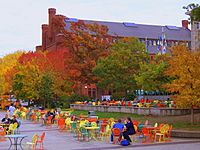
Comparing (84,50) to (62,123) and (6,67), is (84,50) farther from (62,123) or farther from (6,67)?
(62,123)

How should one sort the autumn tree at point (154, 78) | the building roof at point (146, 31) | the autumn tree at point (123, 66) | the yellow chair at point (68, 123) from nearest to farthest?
the yellow chair at point (68, 123) < the autumn tree at point (154, 78) < the autumn tree at point (123, 66) < the building roof at point (146, 31)

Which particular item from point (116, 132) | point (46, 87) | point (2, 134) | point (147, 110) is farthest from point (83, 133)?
point (46, 87)

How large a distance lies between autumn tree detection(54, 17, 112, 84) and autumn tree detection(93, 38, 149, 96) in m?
10.2

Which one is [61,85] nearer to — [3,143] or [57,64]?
[57,64]

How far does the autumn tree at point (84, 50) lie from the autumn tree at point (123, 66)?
33.3ft

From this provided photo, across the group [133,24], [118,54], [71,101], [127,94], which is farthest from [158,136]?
[133,24]

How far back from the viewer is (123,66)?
51156 mm

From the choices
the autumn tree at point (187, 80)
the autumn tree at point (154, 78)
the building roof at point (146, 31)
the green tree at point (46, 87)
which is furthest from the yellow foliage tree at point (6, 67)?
the autumn tree at point (187, 80)

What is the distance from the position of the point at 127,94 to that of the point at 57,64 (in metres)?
12.7

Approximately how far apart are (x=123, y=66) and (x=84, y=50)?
50.6 feet

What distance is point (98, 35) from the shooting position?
66688mm

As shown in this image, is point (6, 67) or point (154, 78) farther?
point (6, 67)

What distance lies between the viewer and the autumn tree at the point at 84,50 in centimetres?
6319

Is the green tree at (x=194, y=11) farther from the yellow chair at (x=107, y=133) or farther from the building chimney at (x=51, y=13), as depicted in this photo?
the building chimney at (x=51, y=13)
